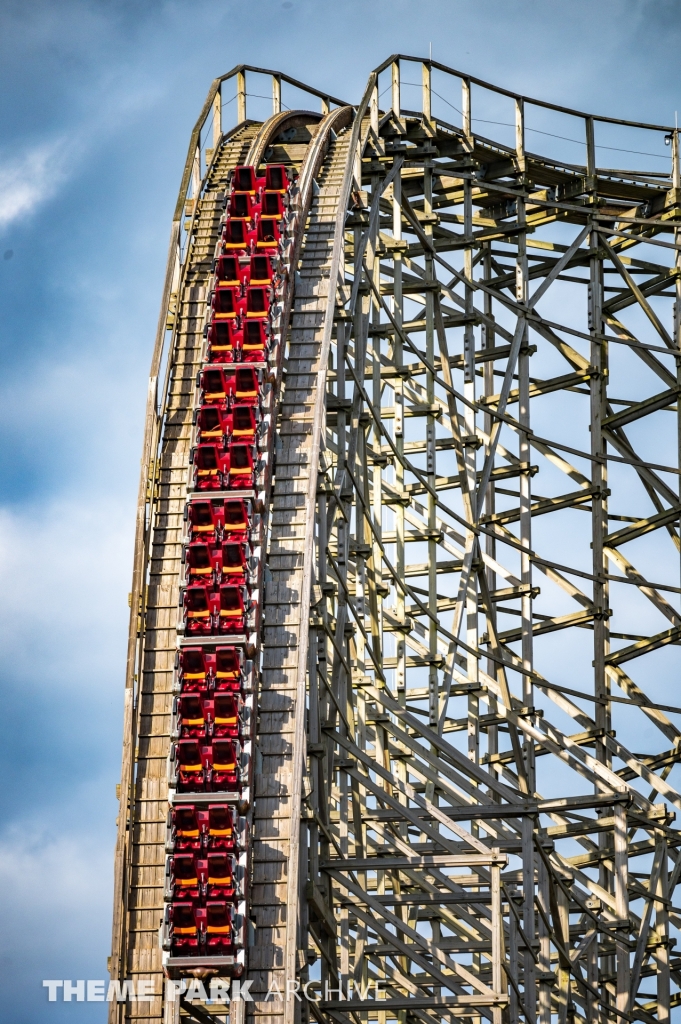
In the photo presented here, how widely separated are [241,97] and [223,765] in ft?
38.8

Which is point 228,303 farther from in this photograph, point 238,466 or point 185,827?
point 185,827

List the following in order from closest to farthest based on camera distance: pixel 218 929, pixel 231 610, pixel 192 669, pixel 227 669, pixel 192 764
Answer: pixel 218 929
pixel 192 764
pixel 227 669
pixel 192 669
pixel 231 610

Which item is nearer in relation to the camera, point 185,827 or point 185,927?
point 185,927

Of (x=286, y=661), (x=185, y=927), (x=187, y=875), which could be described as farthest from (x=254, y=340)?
(x=185, y=927)

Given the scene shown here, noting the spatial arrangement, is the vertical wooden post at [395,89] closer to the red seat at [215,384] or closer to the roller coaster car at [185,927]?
the red seat at [215,384]

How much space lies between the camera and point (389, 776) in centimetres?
2522

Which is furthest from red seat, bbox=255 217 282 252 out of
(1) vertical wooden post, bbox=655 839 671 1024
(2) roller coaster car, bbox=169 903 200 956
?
(1) vertical wooden post, bbox=655 839 671 1024

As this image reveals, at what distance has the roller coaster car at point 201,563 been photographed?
2430 cm

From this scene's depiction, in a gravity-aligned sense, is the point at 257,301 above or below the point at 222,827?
above

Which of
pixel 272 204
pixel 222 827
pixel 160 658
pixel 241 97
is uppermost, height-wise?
pixel 241 97

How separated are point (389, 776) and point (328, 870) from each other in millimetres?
1677

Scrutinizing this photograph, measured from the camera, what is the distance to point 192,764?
2342 centimetres

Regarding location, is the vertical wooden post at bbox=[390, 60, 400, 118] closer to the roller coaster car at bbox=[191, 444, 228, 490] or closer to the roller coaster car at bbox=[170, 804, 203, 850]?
the roller coaster car at bbox=[191, 444, 228, 490]

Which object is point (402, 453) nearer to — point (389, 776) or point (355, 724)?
point (355, 724)
